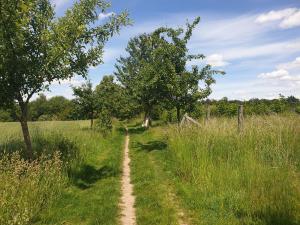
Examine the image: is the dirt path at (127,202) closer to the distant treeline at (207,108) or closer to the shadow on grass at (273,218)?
the shadow on grass at (273,218)

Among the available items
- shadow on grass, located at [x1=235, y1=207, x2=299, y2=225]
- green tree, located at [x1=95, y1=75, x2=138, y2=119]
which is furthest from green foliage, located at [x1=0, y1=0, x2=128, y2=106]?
green tree, located at [x1=95, y1=75, x2=138, y2=119]

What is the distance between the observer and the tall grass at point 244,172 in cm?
690

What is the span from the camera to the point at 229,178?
890 centimetres

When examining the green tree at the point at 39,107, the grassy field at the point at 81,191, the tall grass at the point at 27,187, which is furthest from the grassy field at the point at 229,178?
the green tree at the point at 39,107

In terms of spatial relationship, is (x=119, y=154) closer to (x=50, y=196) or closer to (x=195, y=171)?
(x=195, y=171)

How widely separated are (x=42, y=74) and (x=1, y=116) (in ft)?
207

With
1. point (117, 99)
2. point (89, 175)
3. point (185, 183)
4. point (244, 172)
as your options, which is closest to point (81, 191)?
point (89, 175)

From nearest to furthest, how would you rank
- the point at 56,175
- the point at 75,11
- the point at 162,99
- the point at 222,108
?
the point at 56,175
the point at 75,11
the point at 162,99
the point at 222,108

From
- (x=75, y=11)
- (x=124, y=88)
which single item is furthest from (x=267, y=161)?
(x=124, y=88)

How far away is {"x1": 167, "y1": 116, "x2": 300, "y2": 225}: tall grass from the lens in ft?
22.6

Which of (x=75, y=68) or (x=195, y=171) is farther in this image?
(x=75, y=68)

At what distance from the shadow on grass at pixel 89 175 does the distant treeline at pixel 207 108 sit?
2.72 meters

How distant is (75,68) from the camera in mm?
11094

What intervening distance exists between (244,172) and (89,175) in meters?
5.53
